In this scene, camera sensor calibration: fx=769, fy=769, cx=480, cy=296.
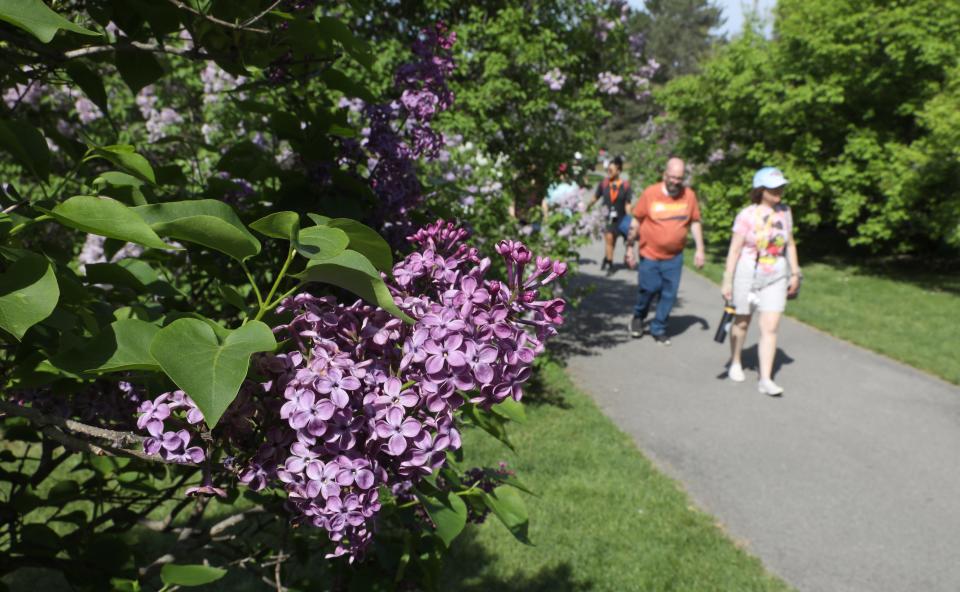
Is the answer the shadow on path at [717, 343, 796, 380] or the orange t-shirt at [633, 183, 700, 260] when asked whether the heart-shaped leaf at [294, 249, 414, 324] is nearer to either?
the shadow on path at [717, 343, 796, 380]

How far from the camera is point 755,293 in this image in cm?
711

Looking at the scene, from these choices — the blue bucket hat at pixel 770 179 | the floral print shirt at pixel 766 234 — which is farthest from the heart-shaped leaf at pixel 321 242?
the floral print shirt at pixel 766 234

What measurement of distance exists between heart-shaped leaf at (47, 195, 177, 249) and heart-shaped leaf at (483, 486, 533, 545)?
1.13 m

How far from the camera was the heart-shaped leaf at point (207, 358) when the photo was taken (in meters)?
0.90

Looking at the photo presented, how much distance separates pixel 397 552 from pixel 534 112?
5.59 m

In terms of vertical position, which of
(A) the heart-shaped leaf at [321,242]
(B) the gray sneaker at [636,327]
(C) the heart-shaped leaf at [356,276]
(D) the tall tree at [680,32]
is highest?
(D) the tall tree at [680,32]

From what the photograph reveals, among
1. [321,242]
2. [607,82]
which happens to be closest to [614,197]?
[607,82]

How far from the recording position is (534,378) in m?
7.02

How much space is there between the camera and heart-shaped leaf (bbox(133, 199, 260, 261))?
0.99 metres

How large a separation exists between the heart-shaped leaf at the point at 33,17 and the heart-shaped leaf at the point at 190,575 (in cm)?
105

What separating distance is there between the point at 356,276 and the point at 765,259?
6.57 metres

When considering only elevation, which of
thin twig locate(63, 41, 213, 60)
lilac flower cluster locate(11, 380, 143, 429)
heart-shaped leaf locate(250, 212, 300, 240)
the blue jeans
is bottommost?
the blue jeans

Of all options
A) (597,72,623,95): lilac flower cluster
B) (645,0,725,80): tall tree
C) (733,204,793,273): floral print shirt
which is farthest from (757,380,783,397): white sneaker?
(645,0,725,80): tall tree

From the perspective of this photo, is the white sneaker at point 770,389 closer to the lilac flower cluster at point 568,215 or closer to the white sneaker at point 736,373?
the white sneaker at point 736,373
